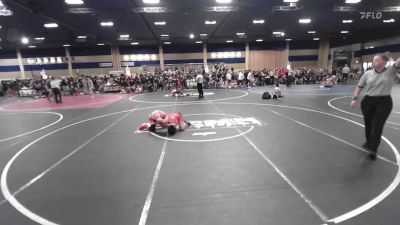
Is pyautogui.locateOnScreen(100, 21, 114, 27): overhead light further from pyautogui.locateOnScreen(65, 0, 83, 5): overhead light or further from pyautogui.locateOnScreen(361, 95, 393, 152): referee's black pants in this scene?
pyautogui.locateOnScreen(361, 95, 393, 152): referee's black pants

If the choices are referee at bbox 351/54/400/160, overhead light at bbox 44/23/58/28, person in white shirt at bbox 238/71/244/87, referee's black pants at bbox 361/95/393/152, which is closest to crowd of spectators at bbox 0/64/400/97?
person in white shirt at bbox 238/71/244/87

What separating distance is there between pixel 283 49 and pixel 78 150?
109 ft

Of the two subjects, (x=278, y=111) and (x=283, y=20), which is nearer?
(x=278, y=111)

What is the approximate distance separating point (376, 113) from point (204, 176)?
10.4ft

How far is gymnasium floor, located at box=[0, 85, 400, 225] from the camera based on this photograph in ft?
9.91

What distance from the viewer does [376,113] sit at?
14.2 feet

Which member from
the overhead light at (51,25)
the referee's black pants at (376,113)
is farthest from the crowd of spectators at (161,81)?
the referee's black pants at (376,113)

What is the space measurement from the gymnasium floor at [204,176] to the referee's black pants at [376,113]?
0.41 meters

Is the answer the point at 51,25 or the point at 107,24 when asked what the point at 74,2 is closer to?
the point at 107,24

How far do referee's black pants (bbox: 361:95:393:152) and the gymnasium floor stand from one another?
41 centimetres

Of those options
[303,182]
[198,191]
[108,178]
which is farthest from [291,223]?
[108,178]

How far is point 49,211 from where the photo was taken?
10.5 feet

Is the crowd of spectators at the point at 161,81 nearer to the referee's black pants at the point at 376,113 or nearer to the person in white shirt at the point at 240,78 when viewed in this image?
the person in white shirt at the point at 240,78

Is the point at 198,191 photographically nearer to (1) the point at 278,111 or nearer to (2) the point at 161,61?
(1) the point at 278,111
